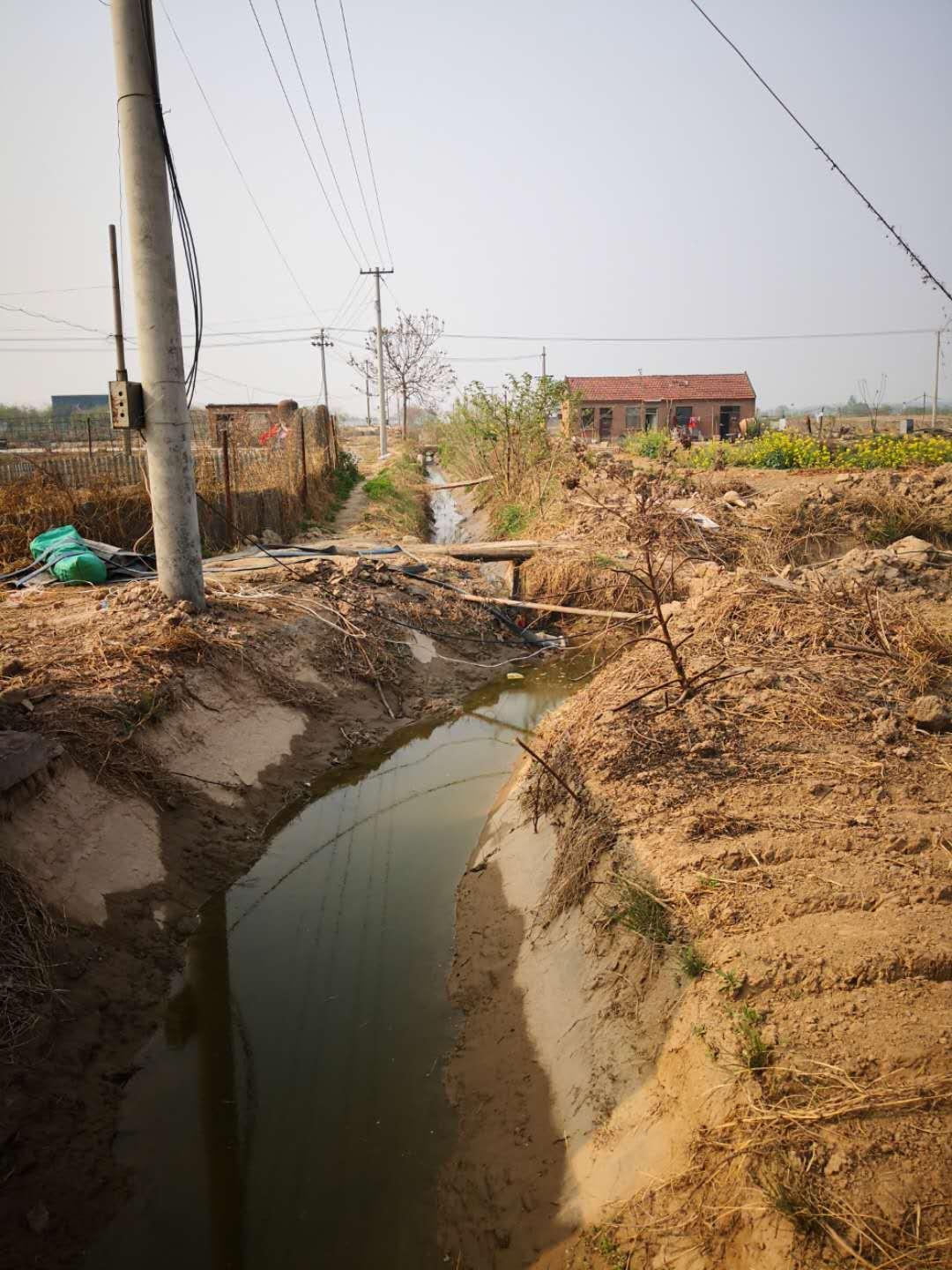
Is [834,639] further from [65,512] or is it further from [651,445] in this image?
[651,445]

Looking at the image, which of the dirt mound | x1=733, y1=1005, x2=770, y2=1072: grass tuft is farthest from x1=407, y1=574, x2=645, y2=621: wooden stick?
x1=733, y1=1005, x2=770, y2=1072: grass tuft

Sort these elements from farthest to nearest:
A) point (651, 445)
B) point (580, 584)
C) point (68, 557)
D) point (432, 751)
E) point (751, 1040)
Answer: point (651, 445), point (580, 584), point (68, 557), point (432, 751), point (751, 1040)

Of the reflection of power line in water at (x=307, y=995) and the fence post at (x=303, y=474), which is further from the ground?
the fence post at (x=303, y=474)

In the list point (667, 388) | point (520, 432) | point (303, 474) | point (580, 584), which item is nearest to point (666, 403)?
point (667, 388)

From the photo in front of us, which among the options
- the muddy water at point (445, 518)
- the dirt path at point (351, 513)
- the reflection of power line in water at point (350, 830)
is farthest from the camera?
the muddy water at point (445, 518)

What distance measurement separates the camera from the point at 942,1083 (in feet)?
7.91

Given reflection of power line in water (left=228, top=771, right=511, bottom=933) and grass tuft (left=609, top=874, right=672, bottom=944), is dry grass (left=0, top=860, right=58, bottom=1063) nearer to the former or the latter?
reflection of power line in water (left=228, top=771, right=511, bottom=933)


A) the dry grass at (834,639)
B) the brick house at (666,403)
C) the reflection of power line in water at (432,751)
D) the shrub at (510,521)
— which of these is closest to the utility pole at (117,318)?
the reflection of power line in water at (432,751)

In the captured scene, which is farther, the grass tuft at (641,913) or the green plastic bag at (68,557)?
the green plastic bag at (68,557)

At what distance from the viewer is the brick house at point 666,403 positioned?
1718 inches

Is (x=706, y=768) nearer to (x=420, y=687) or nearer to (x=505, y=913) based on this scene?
(x=505, y=913)

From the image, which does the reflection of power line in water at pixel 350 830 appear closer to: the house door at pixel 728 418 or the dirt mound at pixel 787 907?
the dirt mound at pixel 787 907

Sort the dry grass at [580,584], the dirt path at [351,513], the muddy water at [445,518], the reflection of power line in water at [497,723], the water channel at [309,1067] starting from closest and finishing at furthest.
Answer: the water channel at [309,1067]
the reflection of power line in water at [497,723]
the dry grass at [580,584]
the dirt path at [351,513]
the muddy water at [445,518]

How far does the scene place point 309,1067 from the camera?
3898mm
